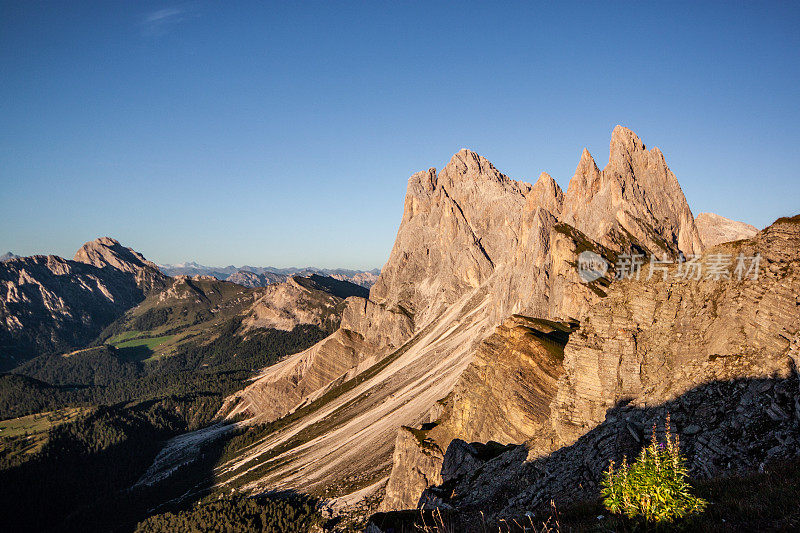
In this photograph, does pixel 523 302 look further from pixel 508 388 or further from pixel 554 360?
pixel 508 388

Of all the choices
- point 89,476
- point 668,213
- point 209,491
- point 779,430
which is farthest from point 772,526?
point 89,476

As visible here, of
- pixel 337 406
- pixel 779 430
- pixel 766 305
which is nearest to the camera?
pixel 779 430

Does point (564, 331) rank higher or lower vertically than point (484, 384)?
higher

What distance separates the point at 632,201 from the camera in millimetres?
119812

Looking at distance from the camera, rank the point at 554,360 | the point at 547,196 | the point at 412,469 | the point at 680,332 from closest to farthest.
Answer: the point at 680,332 → the point at 554,360 → the point at 412,469 → the point at 547,196

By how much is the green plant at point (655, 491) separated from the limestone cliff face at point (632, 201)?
359 ft

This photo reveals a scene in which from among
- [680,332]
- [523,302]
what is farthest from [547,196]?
[680,332]

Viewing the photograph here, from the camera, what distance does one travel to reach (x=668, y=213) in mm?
123438

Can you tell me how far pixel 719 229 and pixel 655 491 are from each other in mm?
160058

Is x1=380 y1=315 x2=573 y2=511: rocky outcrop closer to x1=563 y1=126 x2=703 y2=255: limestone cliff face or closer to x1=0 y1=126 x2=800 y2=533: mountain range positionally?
x1=0 y1=126 x2=800 y2=533: mountain range

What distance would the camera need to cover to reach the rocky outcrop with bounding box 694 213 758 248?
129 metres

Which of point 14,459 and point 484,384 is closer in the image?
point 484,384

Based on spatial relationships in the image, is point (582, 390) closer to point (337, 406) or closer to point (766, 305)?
point (766, 305)

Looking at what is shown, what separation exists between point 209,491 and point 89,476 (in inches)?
3206
